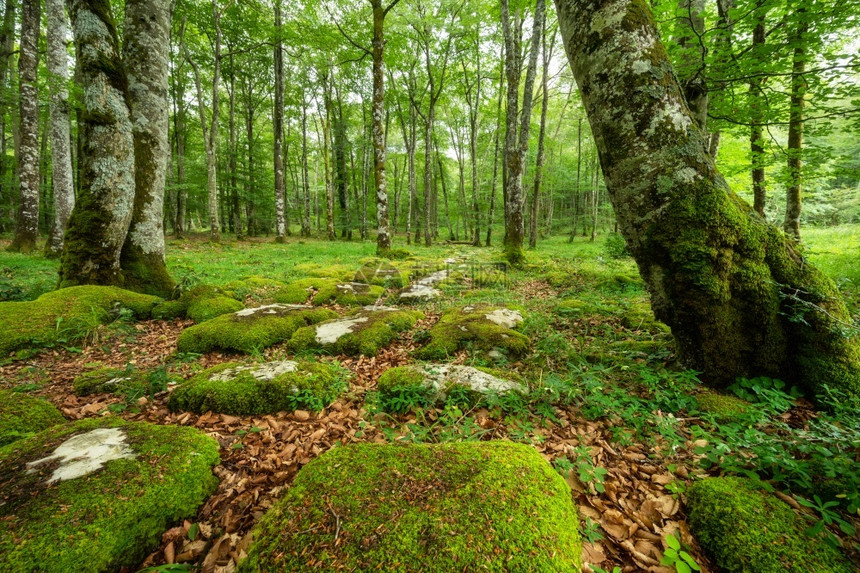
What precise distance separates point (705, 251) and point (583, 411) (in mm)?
1700

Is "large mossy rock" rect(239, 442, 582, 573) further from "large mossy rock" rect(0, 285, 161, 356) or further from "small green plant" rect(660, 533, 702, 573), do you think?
"large mossy rock" rect(0, 285, 161, 356)

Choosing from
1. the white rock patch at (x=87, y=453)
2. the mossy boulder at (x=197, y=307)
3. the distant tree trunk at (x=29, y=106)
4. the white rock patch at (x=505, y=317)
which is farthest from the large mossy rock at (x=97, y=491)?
the distant tree trunk at (x=29, y=106)

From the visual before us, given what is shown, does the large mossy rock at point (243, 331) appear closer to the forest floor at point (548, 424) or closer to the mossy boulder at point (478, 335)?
the forest floor at point (548, 424)

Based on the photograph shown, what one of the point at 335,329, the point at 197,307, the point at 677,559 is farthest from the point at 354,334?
the point at 677,559

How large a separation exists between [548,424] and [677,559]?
115 cm

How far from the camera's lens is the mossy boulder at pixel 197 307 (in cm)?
496

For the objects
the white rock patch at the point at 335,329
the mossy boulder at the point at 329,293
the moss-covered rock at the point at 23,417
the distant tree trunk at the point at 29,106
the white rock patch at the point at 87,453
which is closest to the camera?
the white rock patch at the point at 87,453

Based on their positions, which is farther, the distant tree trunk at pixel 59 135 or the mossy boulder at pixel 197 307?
the distant tree trunk at pixel 59 135

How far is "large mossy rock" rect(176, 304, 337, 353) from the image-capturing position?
3.93 metres

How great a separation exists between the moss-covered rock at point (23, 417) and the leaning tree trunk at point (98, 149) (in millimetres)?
3317

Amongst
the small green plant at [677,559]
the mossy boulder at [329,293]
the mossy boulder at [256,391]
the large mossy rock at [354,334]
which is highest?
the mossy boulder at [329,293]

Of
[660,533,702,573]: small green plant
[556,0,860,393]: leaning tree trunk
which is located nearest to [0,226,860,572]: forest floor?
[660,533,702,573]: small green plant

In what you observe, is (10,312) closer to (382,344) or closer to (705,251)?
(382,344)

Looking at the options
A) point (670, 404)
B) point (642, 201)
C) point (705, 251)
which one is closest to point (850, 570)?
point (670, 404)
